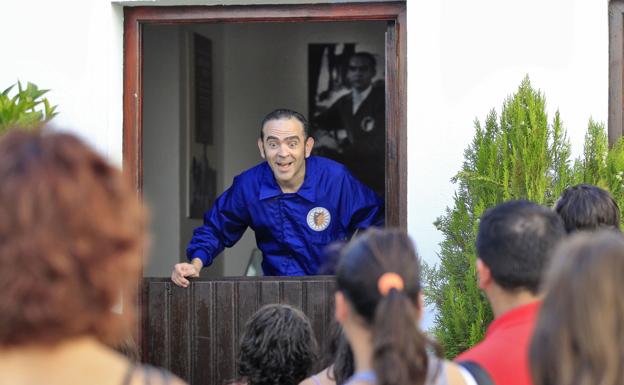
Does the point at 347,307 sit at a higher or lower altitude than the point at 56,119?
lower

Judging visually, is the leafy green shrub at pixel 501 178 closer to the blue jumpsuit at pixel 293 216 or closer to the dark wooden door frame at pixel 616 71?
the dark wooden door frame at pixel 616 71

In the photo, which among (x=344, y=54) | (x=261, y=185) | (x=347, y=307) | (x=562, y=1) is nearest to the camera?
(x=347, y=307)

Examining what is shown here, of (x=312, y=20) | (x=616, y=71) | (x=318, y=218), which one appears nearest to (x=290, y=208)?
(x=318, y=218)

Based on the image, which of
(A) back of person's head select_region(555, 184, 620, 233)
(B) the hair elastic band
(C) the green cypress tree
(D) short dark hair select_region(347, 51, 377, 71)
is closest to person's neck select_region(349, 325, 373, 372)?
(B) the hair elastic band

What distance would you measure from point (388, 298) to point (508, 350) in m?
0.51

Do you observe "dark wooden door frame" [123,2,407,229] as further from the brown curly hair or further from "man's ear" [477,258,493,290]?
the brown curly hair

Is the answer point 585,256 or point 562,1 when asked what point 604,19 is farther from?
point 585,256

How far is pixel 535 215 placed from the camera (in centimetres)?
300

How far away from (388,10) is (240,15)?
2.46ft

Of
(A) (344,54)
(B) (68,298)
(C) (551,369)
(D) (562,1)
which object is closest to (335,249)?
(C) (551,369)

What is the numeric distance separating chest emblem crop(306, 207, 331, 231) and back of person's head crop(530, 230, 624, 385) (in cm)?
389

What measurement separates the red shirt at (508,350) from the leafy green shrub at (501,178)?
1653 mm

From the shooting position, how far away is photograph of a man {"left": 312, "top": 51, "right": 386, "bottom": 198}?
31.1ft

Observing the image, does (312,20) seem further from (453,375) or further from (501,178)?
(453,375)
